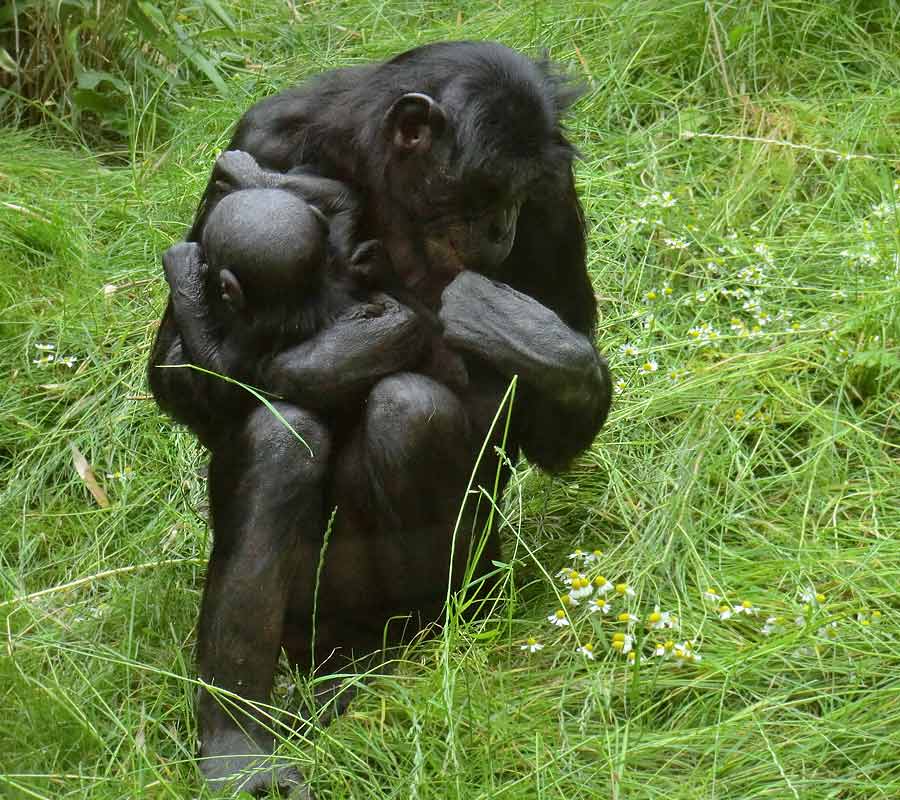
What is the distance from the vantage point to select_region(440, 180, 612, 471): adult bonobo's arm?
3881 mm

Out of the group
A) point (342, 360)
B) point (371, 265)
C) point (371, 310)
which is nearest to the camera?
point (342, 360)

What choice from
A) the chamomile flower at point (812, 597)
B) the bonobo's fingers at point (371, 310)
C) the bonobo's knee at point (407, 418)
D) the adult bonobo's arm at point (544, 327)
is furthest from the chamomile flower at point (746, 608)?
the bonobo's fingers at point (371, 310)

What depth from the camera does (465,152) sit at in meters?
3.91

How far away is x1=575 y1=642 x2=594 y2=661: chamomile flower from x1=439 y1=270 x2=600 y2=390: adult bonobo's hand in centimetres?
70

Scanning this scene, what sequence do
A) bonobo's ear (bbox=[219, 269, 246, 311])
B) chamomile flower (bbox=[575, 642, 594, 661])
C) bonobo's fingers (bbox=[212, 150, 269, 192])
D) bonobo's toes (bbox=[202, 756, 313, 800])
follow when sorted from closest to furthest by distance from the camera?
bonobo's toes (bbox=[202, 756, 313, 800]) < chamomile flower (bbox=[575, 642, 594, 661]) < bonobo's ear (bbox=[219, 269, 246, 311]) < bonobo's fingers (bbox=[212, 150, 269, 192])

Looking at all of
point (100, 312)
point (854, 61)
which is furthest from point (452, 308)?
point (854, 61)

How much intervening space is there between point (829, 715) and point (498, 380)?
129 cm

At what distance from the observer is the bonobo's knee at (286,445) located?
3.73m

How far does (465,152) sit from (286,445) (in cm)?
93

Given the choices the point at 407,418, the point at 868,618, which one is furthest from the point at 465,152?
the point at 868,618

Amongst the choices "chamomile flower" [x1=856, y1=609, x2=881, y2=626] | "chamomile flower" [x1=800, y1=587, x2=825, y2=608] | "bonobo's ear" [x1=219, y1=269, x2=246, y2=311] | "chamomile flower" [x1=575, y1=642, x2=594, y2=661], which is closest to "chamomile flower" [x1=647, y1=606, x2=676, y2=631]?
"chamomile flower" [x1=575, y1=642, x2=594, y2=661]

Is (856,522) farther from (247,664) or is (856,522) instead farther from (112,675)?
(112,675)

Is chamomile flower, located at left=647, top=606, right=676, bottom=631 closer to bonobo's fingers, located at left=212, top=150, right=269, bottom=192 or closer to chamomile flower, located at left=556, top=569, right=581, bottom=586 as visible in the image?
chamomile flower, located at left=556, top=569, right=581, bottom=586

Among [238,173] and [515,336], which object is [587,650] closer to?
[515,336]
